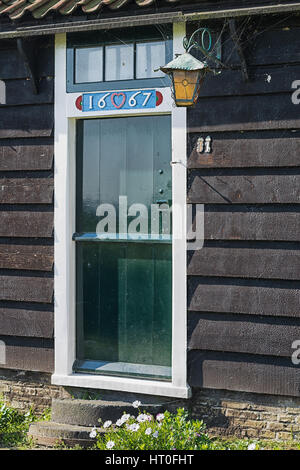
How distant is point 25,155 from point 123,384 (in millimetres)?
2387

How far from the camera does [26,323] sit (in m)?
6.00

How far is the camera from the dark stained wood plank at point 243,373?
17.0 feet

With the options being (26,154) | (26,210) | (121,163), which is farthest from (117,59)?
(26,210)

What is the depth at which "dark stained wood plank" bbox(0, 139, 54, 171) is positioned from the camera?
588cm

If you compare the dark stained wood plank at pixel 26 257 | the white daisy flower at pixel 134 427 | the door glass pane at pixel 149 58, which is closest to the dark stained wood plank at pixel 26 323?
the dark stained wood plank at pixel 26 257

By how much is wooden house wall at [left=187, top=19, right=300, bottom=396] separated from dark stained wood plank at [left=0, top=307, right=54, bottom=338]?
142 centimetres

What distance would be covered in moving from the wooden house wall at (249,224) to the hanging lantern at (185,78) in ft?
2.02

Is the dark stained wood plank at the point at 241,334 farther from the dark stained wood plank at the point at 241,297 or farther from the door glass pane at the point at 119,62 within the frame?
the door glass pane at the point at 119,62

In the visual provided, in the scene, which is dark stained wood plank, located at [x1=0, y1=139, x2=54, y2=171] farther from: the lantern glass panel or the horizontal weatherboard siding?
the lantern glass panel

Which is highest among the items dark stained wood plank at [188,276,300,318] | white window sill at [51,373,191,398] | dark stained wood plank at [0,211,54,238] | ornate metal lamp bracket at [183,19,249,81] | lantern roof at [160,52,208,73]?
ornate metal lamp bracket at [183,19,249,81]

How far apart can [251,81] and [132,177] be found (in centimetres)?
139

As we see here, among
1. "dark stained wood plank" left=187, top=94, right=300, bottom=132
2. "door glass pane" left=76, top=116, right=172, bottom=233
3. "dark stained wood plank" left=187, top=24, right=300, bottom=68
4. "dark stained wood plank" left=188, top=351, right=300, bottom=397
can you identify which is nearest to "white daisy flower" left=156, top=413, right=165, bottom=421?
"dark stained wood plank" left=188, top=351, right=300, bottom=397
